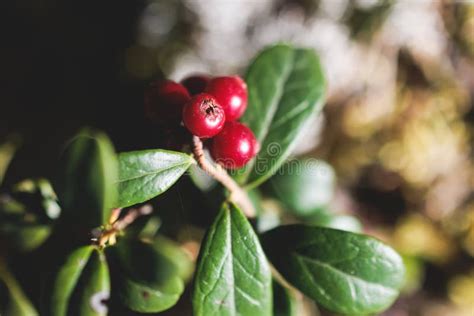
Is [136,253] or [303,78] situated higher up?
[303,78]

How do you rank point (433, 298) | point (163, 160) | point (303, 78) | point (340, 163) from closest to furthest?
point (163, 160) < point (303, 78) < point (433, 298) < point (340, 163)

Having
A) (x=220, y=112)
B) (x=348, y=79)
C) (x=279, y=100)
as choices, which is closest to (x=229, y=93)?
(x=220, y=112)

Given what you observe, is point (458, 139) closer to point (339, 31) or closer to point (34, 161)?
point (339, 31)

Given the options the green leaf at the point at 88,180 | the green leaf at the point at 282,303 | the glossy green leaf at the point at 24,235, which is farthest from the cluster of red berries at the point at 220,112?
the glossy green leaf at the point at 24,235

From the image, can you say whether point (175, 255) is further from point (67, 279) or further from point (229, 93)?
point (229, 93)

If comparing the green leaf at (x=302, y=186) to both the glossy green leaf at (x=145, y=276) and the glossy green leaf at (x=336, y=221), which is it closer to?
the glossy green leaf at (x=336, y=221)

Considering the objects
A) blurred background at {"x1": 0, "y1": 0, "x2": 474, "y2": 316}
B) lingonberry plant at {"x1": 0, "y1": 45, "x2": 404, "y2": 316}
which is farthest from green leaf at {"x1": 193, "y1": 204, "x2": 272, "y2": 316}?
blurred background at {"x1": 0, "y1": 0, "x2": 474, "y2": 316}

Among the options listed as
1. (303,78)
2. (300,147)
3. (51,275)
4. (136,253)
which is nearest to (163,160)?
(136,253)
